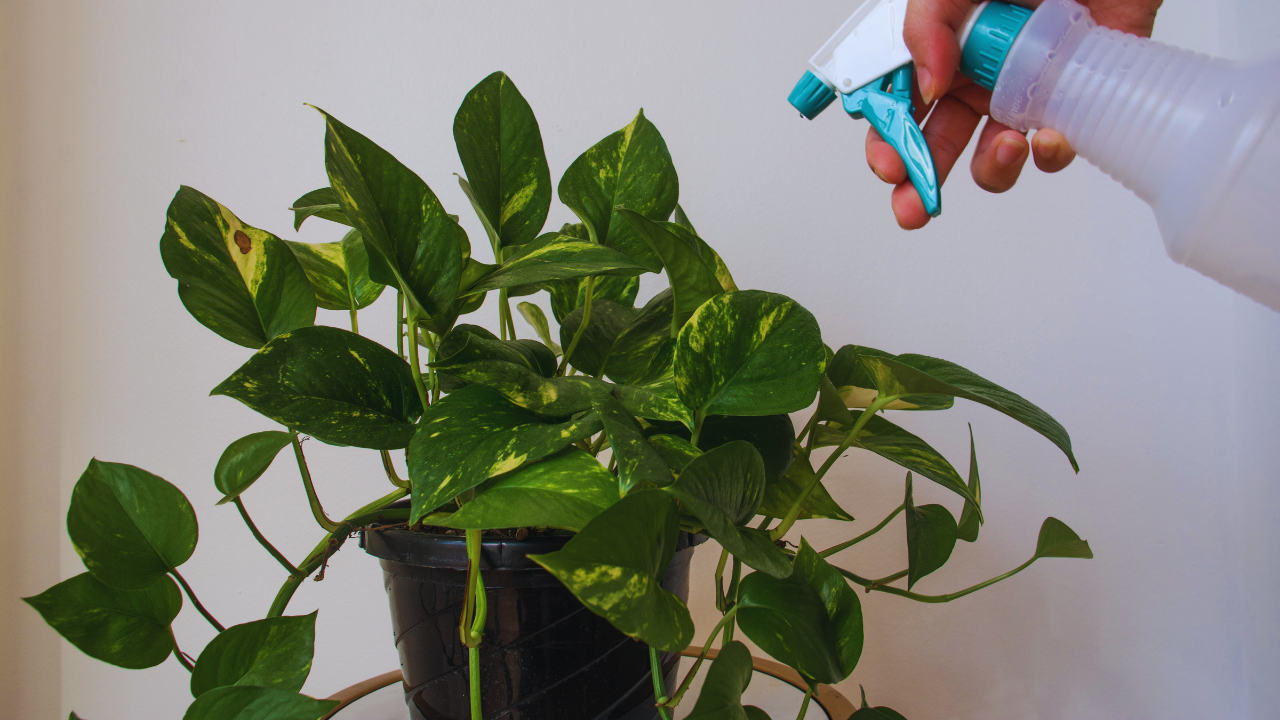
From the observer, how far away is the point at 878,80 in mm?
420

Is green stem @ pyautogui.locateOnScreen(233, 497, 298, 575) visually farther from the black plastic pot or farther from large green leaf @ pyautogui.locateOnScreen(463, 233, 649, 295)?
large green leaf @ pyautogui.locateOnScreen(463, 233, 649, 295)

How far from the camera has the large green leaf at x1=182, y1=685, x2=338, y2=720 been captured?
282mm

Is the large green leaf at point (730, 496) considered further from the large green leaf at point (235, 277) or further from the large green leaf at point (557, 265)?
the large green leaf at point (235, 277)

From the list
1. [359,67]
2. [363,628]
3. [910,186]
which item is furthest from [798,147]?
[363,628]

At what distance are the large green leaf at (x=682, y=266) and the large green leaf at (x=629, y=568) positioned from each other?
0.11 meters

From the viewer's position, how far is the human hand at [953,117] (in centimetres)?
39

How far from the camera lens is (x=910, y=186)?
18.7 inches

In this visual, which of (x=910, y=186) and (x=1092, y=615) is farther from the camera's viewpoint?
(x=1092, y=615)

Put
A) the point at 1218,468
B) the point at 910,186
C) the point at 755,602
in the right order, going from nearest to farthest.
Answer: the point at 755,602 → the point at 910,186 → the point at 1218,468

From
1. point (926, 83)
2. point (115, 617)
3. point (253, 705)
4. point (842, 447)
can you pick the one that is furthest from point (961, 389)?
point (115, 617)

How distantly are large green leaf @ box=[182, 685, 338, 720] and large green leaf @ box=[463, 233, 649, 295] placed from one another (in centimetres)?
19

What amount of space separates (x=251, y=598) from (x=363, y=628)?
134 mm

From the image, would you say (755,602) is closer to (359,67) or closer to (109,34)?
(359,67)

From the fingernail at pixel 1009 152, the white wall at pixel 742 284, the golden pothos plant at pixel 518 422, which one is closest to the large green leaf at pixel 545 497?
the golden pothos plant at pixel 518 422
